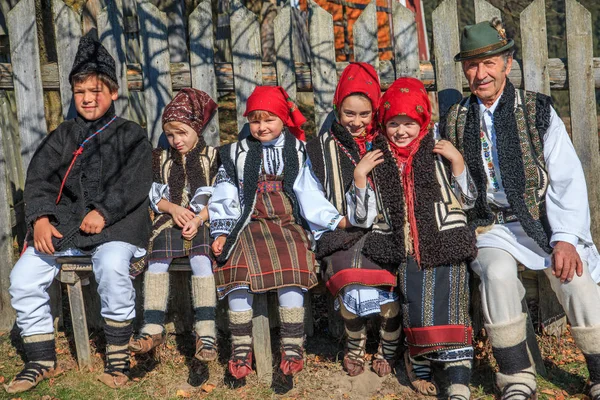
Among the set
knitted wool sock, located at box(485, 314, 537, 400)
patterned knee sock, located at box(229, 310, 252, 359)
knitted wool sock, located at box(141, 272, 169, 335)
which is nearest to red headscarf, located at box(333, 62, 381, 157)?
patterned knee sock, located at box(229, 310, 252, 359)

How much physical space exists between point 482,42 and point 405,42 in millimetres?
702

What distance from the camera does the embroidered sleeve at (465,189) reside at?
3.89m

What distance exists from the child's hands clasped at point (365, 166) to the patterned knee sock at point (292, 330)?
76 centimetres

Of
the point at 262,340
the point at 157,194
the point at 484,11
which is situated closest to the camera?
the point at 262,340

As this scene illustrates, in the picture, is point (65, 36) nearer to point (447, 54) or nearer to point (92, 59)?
point (92, 59)

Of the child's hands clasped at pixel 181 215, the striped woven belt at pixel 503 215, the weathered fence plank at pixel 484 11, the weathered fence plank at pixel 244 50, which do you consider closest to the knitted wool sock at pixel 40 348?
the child's hands clasped at pixel 181 215

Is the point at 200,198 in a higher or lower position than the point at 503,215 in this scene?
higher

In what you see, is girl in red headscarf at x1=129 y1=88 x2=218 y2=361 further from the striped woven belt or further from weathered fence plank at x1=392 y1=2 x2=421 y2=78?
the striped woven belt

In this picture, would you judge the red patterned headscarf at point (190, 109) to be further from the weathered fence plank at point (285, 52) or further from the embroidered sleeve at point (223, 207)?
the weathered fence plank at point (285, 52)

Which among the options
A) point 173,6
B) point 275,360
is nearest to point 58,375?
point 275,360

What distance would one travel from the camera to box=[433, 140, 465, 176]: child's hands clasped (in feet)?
12.7

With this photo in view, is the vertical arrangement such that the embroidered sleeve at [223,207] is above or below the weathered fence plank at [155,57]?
below

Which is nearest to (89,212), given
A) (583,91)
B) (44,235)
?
(44,235)

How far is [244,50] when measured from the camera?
462 centimetres
